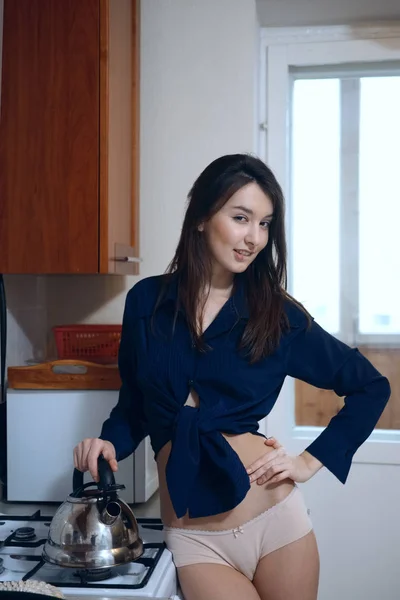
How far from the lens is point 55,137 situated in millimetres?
2055

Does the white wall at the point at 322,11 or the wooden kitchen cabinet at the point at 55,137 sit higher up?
the white wall at the point at 322,11

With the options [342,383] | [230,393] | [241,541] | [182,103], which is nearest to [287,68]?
[182,103]

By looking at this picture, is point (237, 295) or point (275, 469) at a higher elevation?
point (237, 295)

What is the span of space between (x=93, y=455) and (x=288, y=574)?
44 centimetres

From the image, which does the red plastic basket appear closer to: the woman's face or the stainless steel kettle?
the woman's face

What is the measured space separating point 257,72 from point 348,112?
0.35 m

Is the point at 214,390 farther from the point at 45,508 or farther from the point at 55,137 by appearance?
the point at 55,137

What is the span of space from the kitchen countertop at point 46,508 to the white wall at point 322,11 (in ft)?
5.33

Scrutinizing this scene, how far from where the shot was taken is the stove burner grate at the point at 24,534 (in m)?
1.65

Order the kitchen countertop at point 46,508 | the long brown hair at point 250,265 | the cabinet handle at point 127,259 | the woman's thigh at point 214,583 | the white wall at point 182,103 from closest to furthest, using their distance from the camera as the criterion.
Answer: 1. the woman's thigh at point 214,583
2. the long brown hair at point 250,265
3. the kitchen countertop at point 46,508
4. the cabinet handle at point 127,259
5. the white wall at point 182,103

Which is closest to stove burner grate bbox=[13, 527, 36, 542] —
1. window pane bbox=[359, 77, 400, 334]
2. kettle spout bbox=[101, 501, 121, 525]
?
kettle spout bbox=[101, 501, 121, 525]

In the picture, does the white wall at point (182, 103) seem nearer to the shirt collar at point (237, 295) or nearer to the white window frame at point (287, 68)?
the white window frame at point (287, 68)

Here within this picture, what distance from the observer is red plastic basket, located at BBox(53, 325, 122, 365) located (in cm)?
227

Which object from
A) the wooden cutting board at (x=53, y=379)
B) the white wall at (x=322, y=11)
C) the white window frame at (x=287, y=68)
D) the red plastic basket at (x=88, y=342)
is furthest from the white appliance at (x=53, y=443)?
the white wall at (x=322, y=11)
